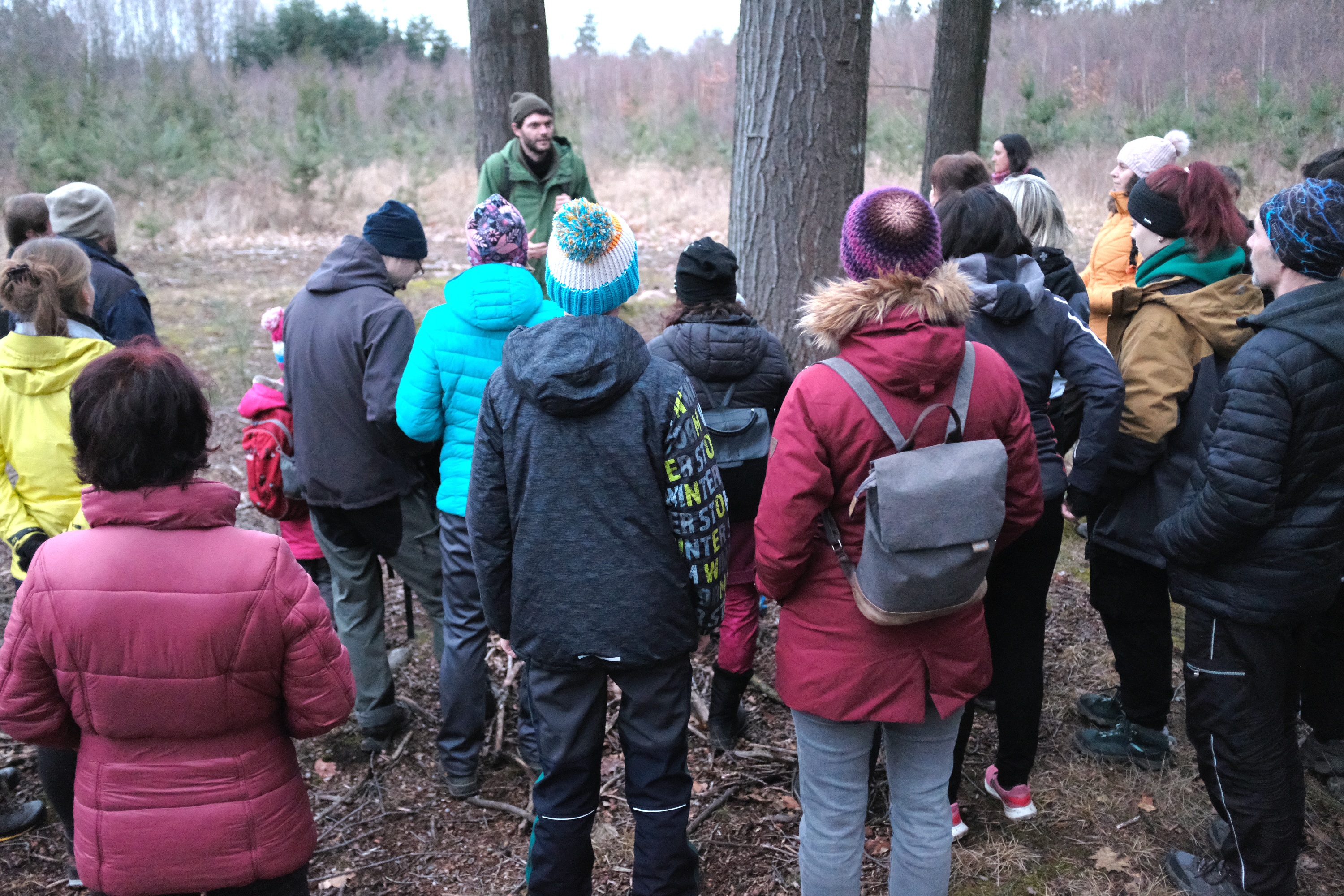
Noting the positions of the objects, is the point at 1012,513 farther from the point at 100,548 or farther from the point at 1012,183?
the point at 100,548

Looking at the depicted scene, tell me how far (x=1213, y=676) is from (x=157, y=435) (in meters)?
2.81

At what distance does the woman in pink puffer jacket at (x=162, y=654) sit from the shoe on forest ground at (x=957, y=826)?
6.97ft

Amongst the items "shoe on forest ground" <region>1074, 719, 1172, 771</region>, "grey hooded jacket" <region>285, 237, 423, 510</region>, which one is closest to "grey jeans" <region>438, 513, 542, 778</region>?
"grey hooded jacket" <region>285, 237, 423, 510</region>

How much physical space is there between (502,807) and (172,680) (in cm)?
179

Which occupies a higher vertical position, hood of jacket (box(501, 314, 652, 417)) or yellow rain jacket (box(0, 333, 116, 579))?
hood of jacket (box(501, 314, 652, 417))

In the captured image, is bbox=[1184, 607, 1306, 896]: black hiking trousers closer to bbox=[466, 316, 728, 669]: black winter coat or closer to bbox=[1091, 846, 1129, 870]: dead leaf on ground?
bbox=[1091, 846, 1129, 870]: dead leaf on ground

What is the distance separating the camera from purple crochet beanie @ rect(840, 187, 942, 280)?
2377mm

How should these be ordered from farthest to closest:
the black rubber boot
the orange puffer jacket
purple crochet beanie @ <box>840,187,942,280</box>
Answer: the orange puffer jacket → the black rubber boot → purple crochet beanie @ <box>840,187,942,280</box>

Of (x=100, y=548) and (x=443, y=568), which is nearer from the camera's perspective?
(x=100, y=548)

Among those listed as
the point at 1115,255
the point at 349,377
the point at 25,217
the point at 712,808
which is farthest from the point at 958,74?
the point at 25,217

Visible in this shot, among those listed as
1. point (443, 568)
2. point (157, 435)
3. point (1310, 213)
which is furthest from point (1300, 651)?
point (157, 435)

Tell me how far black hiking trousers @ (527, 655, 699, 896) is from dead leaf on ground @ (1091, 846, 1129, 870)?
137cm

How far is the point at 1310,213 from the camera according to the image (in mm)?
2557

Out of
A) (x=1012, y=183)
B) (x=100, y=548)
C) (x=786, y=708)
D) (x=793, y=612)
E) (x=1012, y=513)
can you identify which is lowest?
(x=786, y=708)
